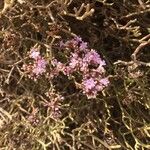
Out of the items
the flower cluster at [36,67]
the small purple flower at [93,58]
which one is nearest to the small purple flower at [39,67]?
the flower cluster at [36,67]

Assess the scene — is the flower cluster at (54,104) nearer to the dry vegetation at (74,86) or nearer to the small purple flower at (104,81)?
the dry vegetation at (74,86)

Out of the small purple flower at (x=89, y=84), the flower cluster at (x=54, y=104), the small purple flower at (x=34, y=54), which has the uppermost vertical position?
the small purple flower at (x=34, y=54)

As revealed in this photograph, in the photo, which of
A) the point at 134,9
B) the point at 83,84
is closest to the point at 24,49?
the point at 83,84

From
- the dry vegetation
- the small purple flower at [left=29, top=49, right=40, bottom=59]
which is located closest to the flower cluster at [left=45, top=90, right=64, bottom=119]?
the dry vegetation

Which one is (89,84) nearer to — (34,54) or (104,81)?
(104,81)

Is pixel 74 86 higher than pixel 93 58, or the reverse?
pixel 93 58

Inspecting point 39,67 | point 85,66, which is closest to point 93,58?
point 85,66
